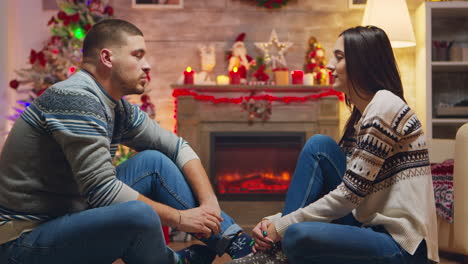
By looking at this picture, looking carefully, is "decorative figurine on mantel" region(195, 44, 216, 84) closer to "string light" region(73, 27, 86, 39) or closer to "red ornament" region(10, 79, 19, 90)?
"string light" region(73, 27, 86, 39)

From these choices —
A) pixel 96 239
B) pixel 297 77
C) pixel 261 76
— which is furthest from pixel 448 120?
pixel 96 239

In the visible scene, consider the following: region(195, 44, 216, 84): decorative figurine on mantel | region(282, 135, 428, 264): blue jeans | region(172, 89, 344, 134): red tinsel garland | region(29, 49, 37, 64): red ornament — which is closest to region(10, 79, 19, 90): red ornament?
region(29, 49, 37, 64): red ornament

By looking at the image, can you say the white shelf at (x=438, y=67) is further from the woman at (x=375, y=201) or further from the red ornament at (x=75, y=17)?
the red ornament at (x=75, y=17)

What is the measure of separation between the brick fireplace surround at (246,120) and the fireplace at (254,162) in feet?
0.14

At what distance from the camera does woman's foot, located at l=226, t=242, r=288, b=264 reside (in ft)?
4.82

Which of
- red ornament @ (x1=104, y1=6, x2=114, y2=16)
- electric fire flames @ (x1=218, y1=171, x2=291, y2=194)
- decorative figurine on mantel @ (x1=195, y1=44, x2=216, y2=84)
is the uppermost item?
red ornament @ (x1=104, y1=6, x2=114, y2=16)

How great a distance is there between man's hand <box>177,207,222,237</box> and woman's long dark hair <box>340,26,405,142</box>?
61cm

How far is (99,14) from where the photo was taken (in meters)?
3.57

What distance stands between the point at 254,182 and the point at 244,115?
0.50 m

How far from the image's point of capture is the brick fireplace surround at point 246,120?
3498mm

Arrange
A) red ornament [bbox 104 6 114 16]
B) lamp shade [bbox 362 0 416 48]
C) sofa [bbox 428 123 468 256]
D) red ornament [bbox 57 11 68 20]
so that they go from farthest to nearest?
1. red ornament [bbox 104 6 114 16]
2. red ornament [bbox 57 11 68 20]
3. lamp shade [bbox 362 0 416 48]
4. sofa [bbox 428 123 468 256]

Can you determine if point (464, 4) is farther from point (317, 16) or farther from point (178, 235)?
point (178, 235)

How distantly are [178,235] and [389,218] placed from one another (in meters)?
2.14

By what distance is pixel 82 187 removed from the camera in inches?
51.2
